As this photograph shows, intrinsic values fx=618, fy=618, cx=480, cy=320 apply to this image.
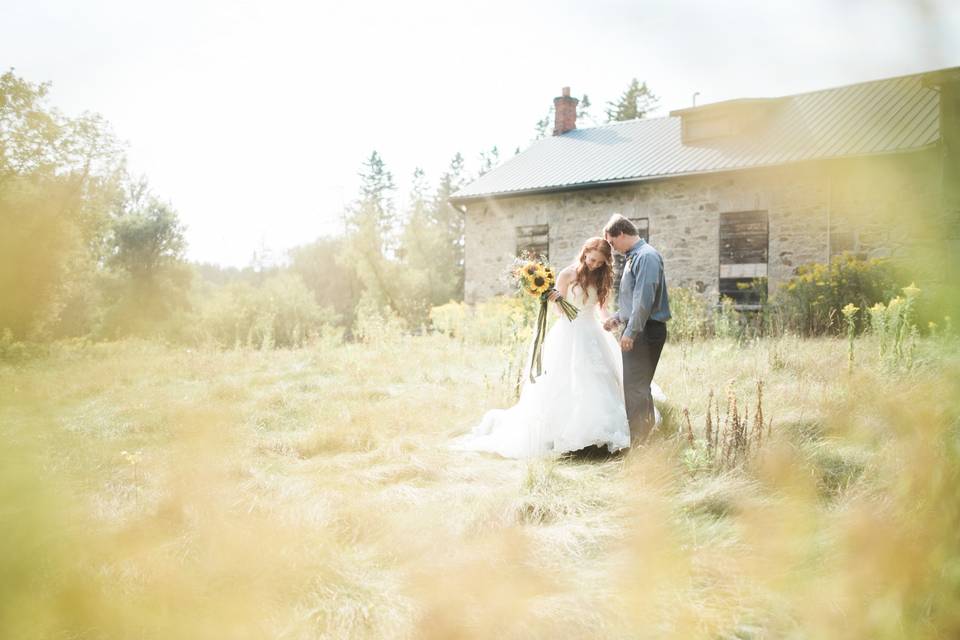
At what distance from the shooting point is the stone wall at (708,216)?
40.1 ft

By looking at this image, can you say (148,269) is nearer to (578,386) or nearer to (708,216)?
(708,216)

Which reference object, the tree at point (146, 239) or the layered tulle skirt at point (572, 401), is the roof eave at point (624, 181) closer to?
the layered tulle skirt at point (572, 401)

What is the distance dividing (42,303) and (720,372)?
730cm

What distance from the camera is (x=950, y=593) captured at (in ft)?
2.18

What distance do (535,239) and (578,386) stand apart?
37.3ft

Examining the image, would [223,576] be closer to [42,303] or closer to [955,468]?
[42,303]

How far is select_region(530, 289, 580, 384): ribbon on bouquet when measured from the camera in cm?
543

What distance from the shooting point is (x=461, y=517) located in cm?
381

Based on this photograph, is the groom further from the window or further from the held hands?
the window

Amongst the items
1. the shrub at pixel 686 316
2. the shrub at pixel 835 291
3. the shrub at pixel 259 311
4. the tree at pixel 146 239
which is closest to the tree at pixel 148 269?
the tree at pixel 146 239

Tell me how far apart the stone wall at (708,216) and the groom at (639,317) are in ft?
20.4

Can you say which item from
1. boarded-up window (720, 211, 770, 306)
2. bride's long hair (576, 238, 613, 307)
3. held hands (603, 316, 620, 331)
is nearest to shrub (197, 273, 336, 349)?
boarded-up window (720, 211, 770, 306)

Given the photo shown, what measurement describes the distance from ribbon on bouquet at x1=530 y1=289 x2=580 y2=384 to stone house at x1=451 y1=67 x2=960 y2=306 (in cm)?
720

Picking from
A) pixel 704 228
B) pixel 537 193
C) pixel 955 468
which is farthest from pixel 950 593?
pixel 537 193
